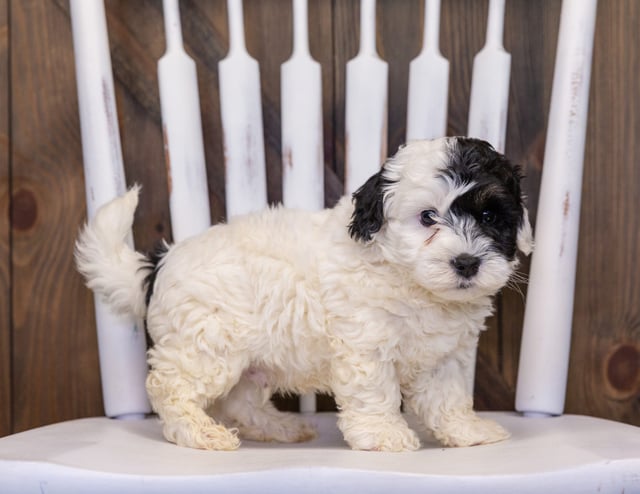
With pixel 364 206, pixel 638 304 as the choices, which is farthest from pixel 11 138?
pixel 638 304

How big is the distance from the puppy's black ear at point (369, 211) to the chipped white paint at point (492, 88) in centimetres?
31

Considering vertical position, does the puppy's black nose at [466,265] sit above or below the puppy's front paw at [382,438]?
above

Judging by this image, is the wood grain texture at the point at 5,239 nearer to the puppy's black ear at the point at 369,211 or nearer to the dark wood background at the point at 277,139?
the dark wood background at the point at 277,139

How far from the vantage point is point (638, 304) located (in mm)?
1600

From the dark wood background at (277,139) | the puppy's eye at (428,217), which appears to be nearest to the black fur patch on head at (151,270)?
the dark wood background at (277,139)

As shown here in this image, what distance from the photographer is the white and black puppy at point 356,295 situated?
3.59ft

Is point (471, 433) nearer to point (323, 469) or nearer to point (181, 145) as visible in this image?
point (323, 469)

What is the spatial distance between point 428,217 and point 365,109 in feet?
1.20

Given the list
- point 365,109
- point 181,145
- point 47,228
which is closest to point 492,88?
point 365,109

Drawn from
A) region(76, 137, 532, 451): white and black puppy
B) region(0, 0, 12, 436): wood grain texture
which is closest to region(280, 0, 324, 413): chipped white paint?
region(76, 137, 532, 451): white and black puppy

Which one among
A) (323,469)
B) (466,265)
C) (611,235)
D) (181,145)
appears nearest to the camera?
(323,469)

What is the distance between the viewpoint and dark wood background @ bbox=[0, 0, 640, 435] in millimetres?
1587

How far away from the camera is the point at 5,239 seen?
1.64 meters

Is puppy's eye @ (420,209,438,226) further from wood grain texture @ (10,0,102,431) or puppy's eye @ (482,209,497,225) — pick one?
wood grain texture @ (10,0,102,431)
